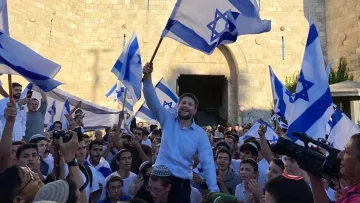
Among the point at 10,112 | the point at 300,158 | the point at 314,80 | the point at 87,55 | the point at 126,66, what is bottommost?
the point at 300,158

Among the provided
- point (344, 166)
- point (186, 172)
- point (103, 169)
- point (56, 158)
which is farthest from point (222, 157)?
point (344, 166)

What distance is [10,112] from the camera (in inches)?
127

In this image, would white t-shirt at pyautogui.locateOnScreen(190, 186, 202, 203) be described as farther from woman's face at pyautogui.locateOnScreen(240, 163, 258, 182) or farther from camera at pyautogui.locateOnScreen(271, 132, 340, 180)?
camera at pyautogui.locateOnScreen(271, 132, 340, 180)

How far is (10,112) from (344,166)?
101 inches

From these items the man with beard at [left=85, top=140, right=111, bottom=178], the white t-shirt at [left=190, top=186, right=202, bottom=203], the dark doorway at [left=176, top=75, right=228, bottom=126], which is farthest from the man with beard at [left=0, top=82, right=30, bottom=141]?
the dark doorway at [left=176, top=75, right=228, bottom=126]

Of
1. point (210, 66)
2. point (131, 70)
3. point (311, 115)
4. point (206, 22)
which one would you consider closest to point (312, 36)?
point (311, 115)

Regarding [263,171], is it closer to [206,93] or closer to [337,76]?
[337,76]

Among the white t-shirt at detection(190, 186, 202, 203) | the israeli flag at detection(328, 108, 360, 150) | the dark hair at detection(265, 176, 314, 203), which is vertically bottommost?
the white t-shirt at detection(190, 186, 202, 203)

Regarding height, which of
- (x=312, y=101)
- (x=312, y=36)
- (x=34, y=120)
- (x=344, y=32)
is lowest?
(x=34, y=120)

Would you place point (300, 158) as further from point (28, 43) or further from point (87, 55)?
point (87, 55)

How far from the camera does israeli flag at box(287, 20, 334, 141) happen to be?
4.28m

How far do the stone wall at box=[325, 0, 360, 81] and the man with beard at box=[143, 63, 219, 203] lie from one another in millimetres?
12469

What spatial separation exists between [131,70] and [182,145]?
4004 millimetres

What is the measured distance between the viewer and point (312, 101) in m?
4.37
